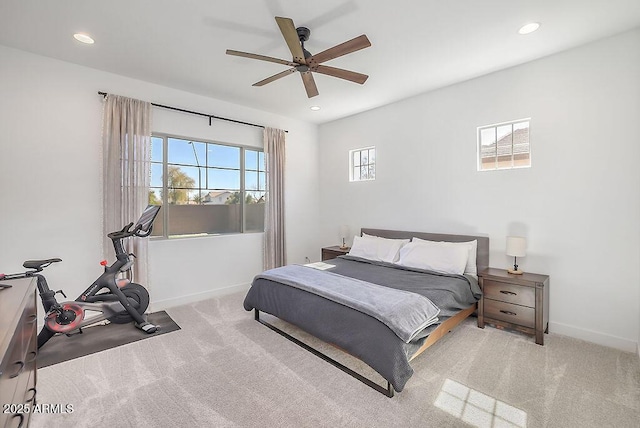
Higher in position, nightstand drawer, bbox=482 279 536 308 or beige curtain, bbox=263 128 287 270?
beige curtain, bbox=263 128 287 270

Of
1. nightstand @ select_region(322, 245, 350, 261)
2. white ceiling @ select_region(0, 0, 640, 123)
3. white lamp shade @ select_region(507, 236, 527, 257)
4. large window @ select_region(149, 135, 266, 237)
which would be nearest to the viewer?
white ceiling @ select_region(0, 0, 640, 123)

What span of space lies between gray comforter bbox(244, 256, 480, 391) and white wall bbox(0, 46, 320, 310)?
1.38 meters

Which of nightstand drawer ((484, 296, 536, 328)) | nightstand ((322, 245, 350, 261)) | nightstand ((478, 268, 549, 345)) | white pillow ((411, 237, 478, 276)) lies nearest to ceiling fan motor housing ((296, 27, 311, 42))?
white pillow ((411, 237, 478, 276))

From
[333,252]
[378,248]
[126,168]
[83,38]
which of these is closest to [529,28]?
[378,248]

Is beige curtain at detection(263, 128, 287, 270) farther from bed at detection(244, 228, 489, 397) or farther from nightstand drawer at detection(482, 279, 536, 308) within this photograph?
nightstand drawer at detection(482, 279, 536, 308)

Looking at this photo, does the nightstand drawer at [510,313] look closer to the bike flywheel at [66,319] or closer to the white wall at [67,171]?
the white wall at [67,171]

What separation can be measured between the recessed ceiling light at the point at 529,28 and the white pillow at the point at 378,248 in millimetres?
2630

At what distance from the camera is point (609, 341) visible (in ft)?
9.14

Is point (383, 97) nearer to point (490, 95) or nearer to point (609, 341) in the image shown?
point (490, 95)

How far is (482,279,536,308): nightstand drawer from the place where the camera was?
9.50ft

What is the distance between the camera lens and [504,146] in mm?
3518

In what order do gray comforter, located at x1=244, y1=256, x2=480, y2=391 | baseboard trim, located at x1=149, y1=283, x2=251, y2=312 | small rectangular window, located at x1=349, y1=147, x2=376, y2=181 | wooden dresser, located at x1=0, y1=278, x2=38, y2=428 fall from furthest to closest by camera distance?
Answer: small rectangular window, located at x1=349, y1=147, x2=376, y2=181
baseboard trim, located at x1=149, y1=283, x2=251, y2=312
gray comforter, located at x1=244, y1=256, x2=480, y2=391
wooden dresser, located at x1=0, y1=278, x2=38, y2=428

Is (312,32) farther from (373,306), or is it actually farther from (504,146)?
(504,146)

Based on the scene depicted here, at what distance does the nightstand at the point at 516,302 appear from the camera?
2.84 m
